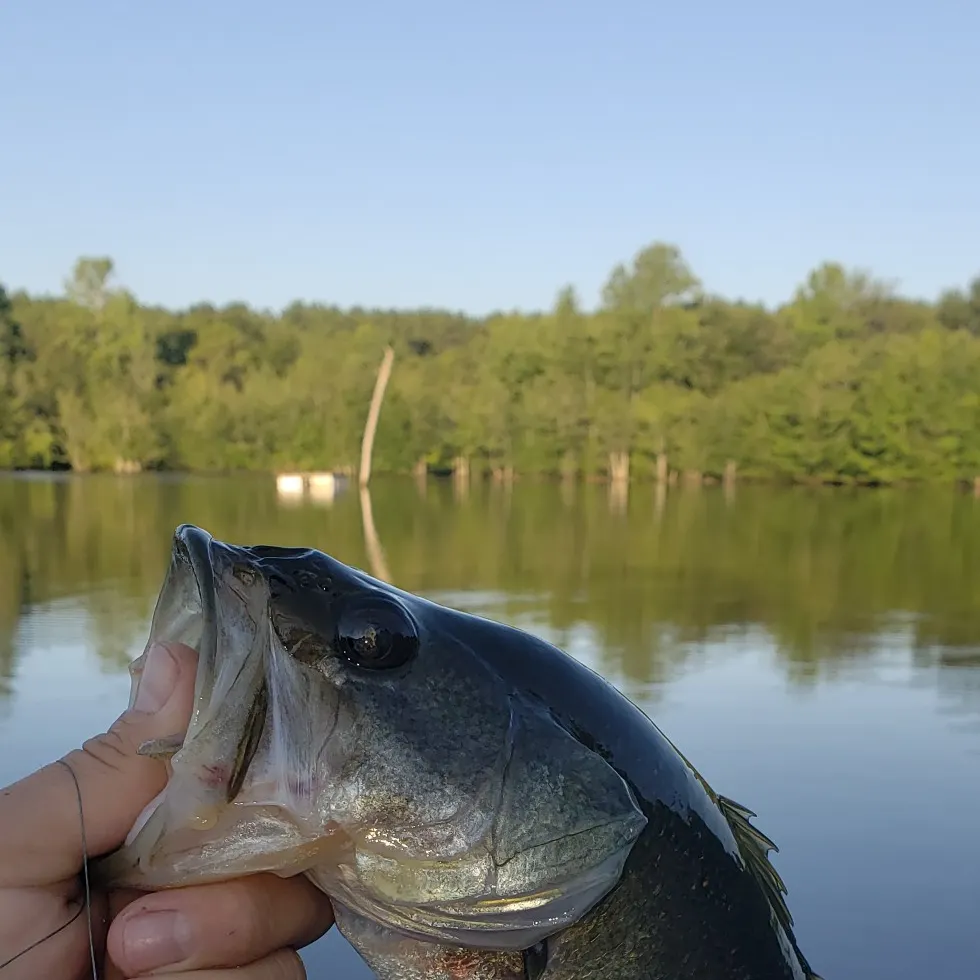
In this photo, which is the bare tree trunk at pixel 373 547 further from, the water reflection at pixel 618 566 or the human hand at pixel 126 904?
the human hand at pixel 126 904

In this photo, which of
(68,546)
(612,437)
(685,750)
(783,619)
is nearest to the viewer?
(685,750)

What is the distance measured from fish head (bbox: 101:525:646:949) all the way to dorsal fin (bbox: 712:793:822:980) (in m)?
0.25

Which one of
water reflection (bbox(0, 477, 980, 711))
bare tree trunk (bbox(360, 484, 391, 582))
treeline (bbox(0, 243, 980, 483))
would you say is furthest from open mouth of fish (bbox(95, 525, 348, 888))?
treeline (bbox(0, 243, 980, 483))

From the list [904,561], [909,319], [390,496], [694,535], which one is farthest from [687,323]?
[904,561]

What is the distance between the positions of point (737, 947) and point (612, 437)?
51.5m

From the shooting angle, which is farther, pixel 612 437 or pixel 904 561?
pixel 612 437

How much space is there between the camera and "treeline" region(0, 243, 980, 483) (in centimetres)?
4816

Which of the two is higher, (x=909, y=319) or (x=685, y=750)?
(x=909, y=319)

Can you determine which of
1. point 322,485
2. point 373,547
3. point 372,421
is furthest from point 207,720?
point 372,421

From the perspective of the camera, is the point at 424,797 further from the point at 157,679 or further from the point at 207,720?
the point at 157,679

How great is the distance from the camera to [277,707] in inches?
49.8

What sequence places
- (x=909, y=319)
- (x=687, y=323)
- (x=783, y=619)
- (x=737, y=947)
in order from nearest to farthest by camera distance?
(x=737, y=947), (x=783, y=619), (x=687, y=323), (x=909, y=319)

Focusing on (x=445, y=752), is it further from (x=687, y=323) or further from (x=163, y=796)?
(x=687, y=323)

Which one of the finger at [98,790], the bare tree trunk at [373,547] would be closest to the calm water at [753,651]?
the bare tree trunk at [373,547]
